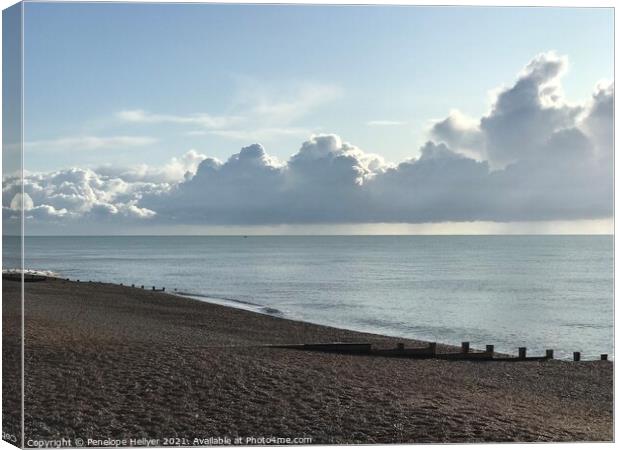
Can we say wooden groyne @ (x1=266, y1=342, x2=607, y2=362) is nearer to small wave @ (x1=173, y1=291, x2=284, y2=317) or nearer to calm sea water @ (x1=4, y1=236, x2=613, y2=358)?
calm sea water @ (x1=4, y1=236, x2=613, y2=358)

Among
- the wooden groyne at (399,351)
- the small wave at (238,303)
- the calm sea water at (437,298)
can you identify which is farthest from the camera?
the small wave at (238,303)

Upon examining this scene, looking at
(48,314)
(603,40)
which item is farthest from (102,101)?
(48,314)

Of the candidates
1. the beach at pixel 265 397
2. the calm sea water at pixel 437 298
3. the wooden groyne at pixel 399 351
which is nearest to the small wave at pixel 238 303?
the calm sea water at pixel 437 298

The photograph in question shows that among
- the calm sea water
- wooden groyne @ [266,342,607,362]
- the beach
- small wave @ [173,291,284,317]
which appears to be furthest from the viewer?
small wave @ [173,291,284,317]

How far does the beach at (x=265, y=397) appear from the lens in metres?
7.57

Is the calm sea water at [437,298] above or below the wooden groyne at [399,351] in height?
below

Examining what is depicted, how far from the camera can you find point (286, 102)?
A: 925 cm

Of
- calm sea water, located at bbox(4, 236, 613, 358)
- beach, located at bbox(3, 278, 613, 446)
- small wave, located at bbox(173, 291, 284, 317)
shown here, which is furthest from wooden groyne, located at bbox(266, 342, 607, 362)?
small wave, located at bbox(173, 291, 284, 317)

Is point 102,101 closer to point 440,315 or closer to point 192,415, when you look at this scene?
point 192,415

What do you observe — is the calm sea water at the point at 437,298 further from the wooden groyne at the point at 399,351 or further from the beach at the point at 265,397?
the wooden groyne at the point at 399,351

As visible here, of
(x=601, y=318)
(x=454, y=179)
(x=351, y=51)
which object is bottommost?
(x=601, y=318)

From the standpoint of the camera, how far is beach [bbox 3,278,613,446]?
24.8ft

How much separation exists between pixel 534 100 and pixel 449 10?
1.84m

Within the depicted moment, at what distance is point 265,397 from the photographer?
8.27m
